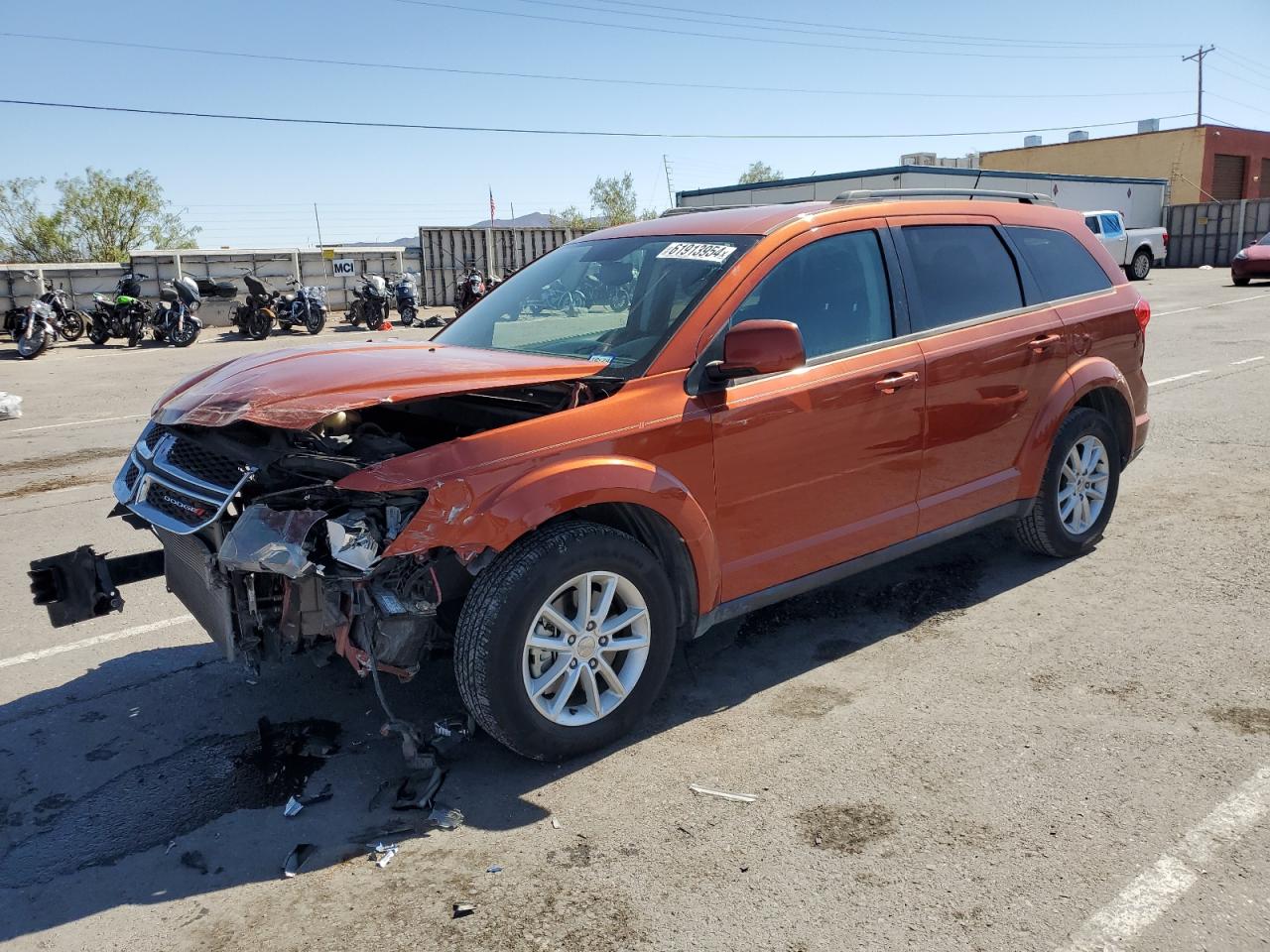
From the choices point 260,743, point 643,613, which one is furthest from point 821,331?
point 260,743

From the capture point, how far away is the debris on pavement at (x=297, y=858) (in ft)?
→ 9.80

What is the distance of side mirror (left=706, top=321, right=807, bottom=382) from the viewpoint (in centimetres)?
353

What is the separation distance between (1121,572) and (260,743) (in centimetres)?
434

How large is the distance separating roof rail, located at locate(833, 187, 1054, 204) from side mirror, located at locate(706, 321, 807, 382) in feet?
3.91

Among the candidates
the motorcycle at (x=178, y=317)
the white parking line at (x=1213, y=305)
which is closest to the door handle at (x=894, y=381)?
the white parking line at (x=1213, y=305)

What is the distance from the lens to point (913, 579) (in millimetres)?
5289

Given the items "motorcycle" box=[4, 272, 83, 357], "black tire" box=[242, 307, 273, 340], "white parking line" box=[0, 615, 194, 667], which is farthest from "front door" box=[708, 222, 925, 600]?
"motorcycle" box=[4, 272, 83, 357]

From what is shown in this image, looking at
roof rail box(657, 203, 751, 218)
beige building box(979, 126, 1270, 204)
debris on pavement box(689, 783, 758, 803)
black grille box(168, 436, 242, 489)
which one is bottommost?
debris on pavement box(689, 783, 758, 803)

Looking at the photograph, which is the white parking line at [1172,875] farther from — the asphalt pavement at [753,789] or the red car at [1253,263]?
the red car at [1253,263]

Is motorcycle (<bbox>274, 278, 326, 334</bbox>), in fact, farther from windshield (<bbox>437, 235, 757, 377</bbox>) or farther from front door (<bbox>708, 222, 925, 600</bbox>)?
front door (<bbox>708, 222, 925, 600</bbox>)

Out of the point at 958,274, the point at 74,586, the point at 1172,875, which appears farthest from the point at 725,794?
the point at 958,274

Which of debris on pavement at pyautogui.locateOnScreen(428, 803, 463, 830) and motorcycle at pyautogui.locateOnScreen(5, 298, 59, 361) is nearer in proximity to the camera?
debris on pavement at pyautogui.locateOnScreen(428, 803, 463, 830)

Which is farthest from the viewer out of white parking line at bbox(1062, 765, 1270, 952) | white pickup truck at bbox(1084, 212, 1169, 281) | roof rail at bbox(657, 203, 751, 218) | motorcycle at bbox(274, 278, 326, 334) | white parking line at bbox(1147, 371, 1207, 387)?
white pickup truck at bbox(1084, 212, 1169, 281)

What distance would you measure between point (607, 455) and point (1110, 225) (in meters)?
30.1
